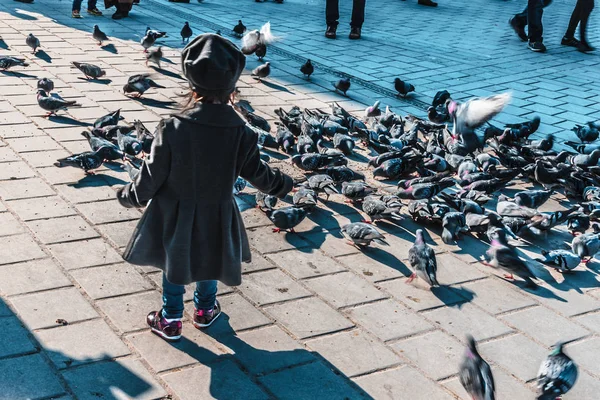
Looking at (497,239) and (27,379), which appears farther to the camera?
(497,239)

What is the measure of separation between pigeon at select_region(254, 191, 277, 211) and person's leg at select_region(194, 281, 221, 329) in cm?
194

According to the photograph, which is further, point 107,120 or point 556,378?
Answer: point 107,120

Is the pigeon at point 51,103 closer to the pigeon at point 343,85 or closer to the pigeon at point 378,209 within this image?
the pigeon at point 378,209

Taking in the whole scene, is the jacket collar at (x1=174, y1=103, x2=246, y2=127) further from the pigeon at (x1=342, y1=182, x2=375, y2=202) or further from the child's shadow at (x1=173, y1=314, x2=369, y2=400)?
the pigeon at (x1=342, y1=182, x2=375, y2=202)

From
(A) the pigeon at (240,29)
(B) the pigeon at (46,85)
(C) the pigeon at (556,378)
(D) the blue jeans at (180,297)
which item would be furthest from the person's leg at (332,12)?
(C) the pigeon at (556,378)

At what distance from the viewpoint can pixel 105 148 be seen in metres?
7.20

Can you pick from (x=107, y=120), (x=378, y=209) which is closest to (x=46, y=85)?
(x=107, y=120)

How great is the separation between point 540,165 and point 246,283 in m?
4.21

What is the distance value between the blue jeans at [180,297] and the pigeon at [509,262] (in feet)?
8.56

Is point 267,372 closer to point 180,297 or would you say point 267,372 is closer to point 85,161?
point 180,297

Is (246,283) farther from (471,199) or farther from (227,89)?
(471,199)

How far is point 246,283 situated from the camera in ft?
17.8

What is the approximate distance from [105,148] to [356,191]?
2.58 meters

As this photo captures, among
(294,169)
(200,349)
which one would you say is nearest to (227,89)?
(200,349)
